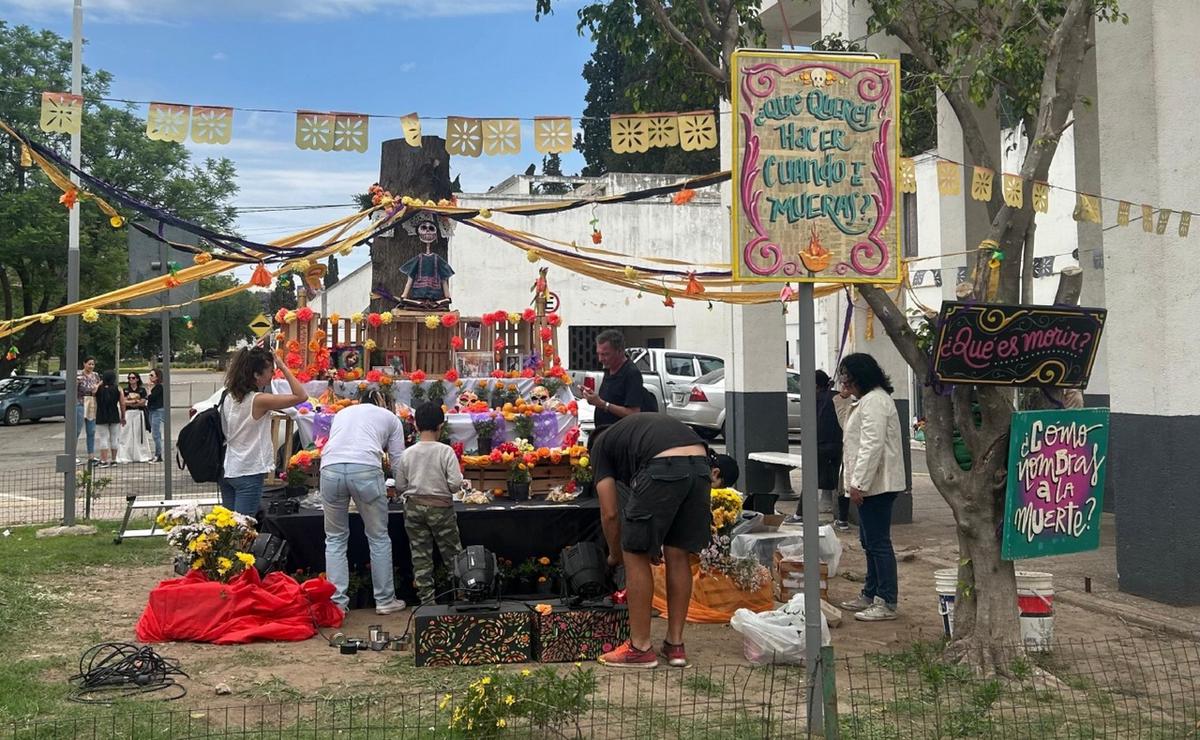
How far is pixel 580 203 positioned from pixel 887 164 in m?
4.41

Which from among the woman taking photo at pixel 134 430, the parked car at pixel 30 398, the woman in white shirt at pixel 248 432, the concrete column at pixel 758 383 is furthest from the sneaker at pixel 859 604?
the parked car at pixel 30 398

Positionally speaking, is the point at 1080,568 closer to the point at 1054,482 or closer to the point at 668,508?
the point at 1054,482

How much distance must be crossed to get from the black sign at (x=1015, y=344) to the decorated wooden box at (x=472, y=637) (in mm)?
2903

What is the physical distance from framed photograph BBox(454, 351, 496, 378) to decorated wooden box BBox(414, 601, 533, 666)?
199 inches

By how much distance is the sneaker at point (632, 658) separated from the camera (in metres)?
6.42

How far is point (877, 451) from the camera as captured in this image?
25.5 ft

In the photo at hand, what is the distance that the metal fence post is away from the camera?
4.72 metres

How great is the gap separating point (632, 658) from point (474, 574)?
3.70ft

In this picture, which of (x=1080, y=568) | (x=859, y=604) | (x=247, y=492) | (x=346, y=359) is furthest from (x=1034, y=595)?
(x=346, y=359)

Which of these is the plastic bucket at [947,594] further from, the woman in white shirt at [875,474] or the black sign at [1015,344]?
the black sign at [1015,344]

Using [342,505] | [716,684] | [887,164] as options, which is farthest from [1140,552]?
[342,505]

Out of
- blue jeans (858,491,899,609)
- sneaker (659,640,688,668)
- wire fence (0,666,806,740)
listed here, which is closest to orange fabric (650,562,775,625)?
blue jeans (858,491,899,609)

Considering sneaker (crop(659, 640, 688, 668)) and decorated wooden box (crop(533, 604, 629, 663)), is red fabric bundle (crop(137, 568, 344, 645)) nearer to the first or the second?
decorated wooden box (crop(533, 604, 629, 663))

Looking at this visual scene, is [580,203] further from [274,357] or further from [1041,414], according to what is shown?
[1041,414]
